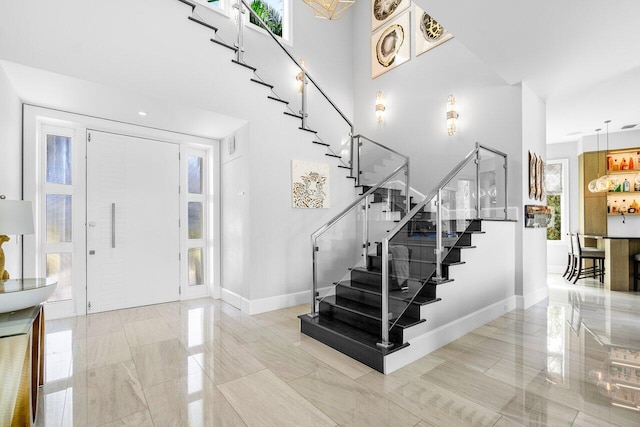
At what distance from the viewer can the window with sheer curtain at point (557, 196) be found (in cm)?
837

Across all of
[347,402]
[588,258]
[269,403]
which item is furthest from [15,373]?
[588,258]

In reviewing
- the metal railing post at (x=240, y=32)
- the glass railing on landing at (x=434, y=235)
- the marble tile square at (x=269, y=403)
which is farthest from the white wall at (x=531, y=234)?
the metal railing post at (x=240, y=32)

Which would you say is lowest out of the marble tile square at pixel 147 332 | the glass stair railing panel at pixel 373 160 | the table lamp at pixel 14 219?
the marble tile square at pixel 147 332

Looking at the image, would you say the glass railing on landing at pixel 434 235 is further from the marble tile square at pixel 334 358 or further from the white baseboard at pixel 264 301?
the white baseboard at pixel 264 301

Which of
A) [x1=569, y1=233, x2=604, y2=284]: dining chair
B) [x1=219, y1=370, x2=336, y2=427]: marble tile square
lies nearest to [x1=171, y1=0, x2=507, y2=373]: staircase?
[x1=219, y1=370, x2=336, y2=427]: marble tile square

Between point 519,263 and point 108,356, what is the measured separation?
554 centimetres

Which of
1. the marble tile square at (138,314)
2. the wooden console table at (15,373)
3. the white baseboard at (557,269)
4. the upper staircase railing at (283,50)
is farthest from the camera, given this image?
the white baseboard at (557,269)

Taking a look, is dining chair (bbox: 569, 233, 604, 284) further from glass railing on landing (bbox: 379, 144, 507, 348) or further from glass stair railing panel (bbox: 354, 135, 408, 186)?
glass stair railing panel (bbox: 354, 135, 408, 186)

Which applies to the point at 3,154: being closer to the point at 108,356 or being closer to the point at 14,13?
the point at 14,13

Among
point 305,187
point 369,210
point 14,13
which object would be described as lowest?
point 369,210

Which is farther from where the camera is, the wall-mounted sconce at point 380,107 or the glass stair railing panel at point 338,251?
the wall-mounted sconce at point 380,107

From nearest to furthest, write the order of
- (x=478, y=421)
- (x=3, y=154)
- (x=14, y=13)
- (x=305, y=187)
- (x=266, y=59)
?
1. (x=478, y=421)
2. (x=14, y=13)
3. (x=3, y=154)
4. (x=305, y=187)
5. (x=266, y=59)

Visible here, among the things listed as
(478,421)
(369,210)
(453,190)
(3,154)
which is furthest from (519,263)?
(3,154)

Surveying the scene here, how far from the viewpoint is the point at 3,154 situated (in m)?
3.28
